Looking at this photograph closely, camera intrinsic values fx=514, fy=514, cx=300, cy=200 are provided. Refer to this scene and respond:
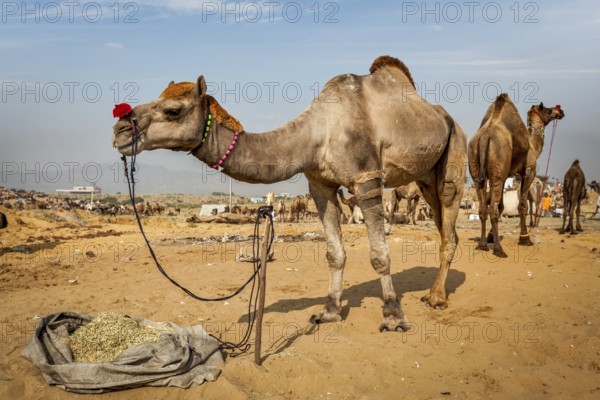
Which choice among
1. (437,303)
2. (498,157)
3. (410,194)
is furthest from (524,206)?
(410,194)

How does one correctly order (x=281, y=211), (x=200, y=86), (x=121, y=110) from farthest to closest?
1. (x=281, y=211)
2. (x=200, y=86)
3. (x=121, y=110)

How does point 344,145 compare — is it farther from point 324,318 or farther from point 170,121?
point 324,318

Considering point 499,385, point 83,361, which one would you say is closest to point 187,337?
point 83,361

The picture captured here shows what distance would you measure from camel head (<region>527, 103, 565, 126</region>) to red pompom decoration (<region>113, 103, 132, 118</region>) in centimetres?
1220

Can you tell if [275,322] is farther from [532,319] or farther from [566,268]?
[566,268]

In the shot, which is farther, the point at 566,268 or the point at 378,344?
the point at 566,268

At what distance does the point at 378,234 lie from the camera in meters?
6.59

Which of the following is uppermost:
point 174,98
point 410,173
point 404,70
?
point 404,70

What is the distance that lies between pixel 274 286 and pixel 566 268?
5.40 m

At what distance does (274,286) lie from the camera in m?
9.09

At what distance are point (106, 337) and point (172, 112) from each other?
8.42 feet

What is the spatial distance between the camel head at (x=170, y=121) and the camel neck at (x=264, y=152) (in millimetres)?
222

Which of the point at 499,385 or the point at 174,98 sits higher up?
the point at 174,98

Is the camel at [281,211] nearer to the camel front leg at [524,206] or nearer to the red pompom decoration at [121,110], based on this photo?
the camel front leg at [524,206]
